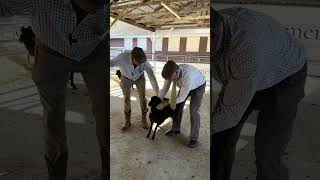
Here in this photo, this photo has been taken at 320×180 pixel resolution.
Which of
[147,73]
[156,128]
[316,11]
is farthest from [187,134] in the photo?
[316,11]

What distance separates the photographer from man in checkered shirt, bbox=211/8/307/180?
80 cm

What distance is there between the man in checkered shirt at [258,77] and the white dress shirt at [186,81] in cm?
4

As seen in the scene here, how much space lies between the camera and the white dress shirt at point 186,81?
2.74 feet

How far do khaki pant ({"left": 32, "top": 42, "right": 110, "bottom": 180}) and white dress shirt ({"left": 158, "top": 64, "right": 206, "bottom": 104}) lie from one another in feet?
0.49

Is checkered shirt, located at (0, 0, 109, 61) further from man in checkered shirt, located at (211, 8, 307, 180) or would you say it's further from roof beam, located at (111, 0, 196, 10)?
man in checkered shirt, located at (211, 8, 307, 180)

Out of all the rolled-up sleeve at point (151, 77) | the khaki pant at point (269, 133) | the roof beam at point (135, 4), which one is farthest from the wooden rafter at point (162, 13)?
the khaki pant at point (269, 133)

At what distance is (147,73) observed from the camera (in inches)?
33.0

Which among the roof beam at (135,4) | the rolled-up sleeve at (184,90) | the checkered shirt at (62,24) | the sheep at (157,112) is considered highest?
the roof beam at (135,4)

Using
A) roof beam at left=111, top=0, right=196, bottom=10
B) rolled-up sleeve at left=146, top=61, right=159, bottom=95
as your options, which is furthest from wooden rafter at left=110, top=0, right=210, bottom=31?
rolled-up sleeve at left=146, top=61, right=159, bottom=95

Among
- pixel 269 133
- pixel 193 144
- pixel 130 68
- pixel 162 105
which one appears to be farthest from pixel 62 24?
pixel 269 133

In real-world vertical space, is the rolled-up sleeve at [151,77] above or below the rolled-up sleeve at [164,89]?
above

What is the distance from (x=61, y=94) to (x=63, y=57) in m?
0.10

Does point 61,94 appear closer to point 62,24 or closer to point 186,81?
point 62,24

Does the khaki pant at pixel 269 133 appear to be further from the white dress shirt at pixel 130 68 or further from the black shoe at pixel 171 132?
the white dress shirt at pixel 130 68
